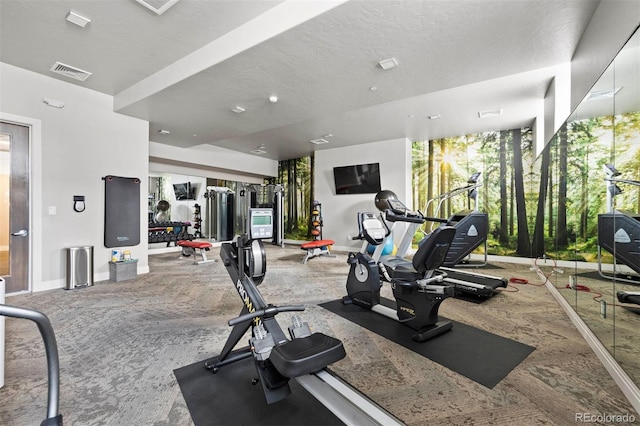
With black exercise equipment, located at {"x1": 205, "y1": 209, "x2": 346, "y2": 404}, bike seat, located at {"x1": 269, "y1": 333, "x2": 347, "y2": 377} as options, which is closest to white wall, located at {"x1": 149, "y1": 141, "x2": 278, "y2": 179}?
black exercise equipment, located at {"x1": 205, "y1": 209, "x2": 346, "y2": 404}

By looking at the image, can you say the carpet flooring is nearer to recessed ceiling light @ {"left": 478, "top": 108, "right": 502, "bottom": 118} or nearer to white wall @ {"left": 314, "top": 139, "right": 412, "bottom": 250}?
recessed ceiling light @ {"left": 478, "top": 108, "right": 502, "bottom": 118}

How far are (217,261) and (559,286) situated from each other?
634cm

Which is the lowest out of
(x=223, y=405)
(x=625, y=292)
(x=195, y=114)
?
(x=223, y=405)

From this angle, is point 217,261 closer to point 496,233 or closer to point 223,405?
point 223,405

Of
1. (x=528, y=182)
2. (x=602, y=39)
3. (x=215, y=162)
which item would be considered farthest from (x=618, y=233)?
(x=215, y=162)

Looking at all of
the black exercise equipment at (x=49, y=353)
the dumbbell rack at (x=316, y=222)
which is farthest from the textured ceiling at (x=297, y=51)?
the dumbbell rack at (x=316, y=222)

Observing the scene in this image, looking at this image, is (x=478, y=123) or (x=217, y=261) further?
(x=217, y=261)

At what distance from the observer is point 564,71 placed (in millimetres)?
3594

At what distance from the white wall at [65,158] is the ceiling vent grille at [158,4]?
2808 millimetres

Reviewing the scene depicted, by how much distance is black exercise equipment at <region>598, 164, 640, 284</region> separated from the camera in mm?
1813

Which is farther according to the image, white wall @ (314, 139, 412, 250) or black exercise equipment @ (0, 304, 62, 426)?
white wall @ (314, 139, 412, 250)

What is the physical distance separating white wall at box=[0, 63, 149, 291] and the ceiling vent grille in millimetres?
2808

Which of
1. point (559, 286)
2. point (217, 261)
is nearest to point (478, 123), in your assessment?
point (559, 286)

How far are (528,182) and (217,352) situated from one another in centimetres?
724
